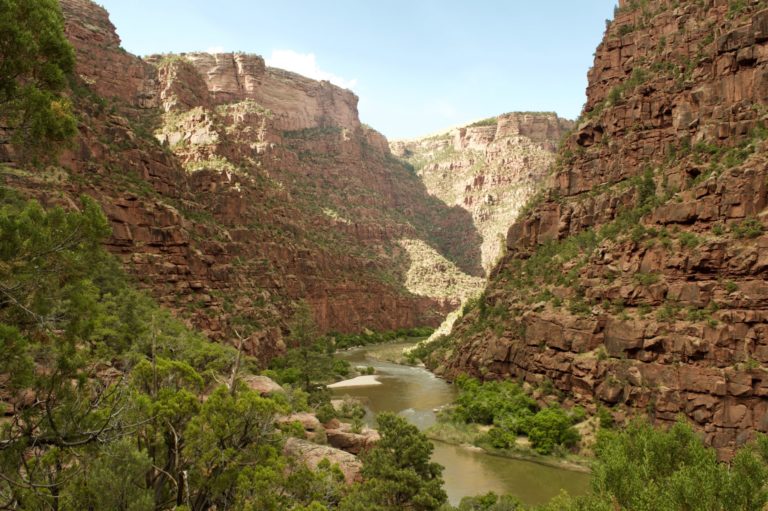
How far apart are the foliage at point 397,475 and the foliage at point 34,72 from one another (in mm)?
12166

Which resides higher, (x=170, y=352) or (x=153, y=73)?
(x=153, y=73)

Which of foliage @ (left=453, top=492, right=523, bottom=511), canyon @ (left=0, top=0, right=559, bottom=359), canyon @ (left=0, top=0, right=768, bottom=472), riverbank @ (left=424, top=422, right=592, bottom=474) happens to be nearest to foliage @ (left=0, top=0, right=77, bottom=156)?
canyon @ (left=0, top=0, right=768, bottom=472)

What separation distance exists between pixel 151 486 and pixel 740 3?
49141 mm

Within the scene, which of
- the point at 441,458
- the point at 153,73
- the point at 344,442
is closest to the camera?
the point at 344,442

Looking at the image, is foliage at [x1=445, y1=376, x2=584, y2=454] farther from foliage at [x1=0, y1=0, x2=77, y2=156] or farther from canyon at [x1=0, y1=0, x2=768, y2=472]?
foliage at [x1=0, y1=0, x2=77, y2=156]

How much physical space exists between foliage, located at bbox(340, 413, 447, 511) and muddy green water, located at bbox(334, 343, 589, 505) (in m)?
5.43

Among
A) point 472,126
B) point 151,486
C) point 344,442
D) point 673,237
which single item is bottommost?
point 344,442

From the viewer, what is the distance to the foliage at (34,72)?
27.6 ft

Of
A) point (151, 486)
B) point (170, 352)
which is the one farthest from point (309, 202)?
point (151, 486)

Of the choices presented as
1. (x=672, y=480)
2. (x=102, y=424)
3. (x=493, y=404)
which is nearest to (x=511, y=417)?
(x=493, y=404)

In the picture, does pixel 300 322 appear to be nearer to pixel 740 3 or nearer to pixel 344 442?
pixel 344 442

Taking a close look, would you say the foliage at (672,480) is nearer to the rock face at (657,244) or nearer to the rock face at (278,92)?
the rock face at (657,244)

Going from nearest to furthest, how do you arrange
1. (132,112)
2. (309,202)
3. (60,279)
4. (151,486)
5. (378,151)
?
1. (60,279)
2. (151,486)
3. (132,112)
4. (309,202)
5. (378,151)

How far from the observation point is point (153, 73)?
285ft
